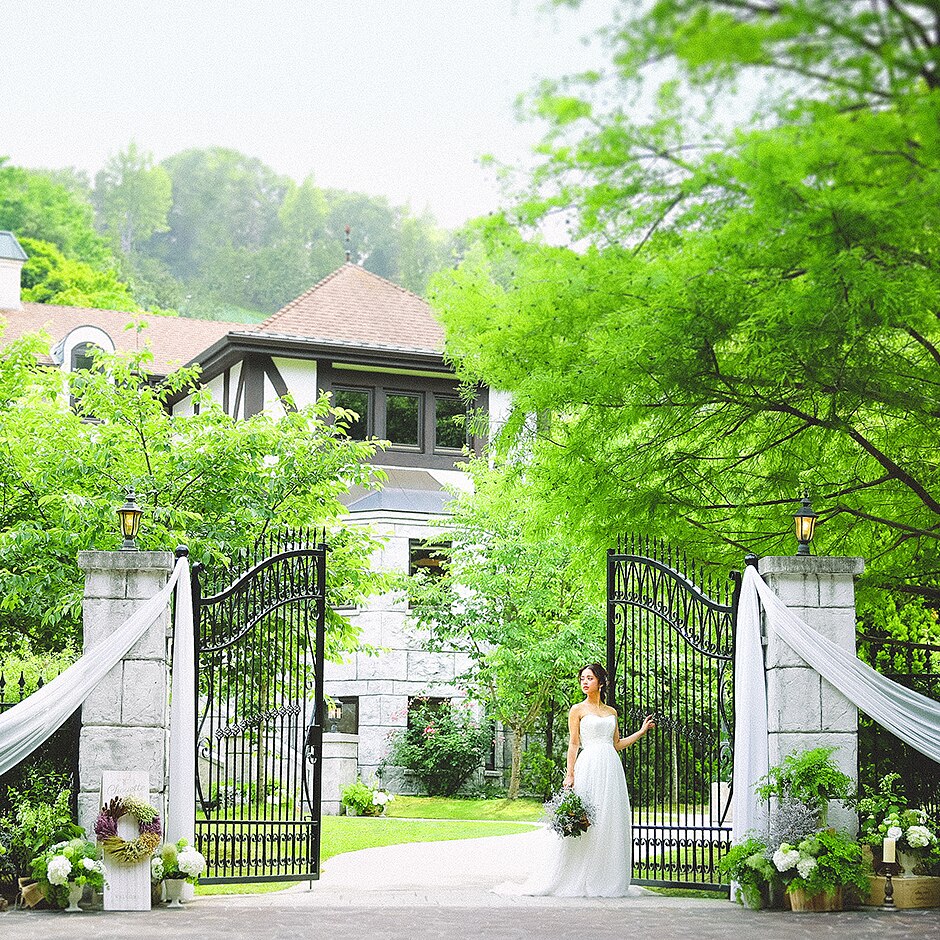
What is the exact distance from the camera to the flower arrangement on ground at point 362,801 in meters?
20.5

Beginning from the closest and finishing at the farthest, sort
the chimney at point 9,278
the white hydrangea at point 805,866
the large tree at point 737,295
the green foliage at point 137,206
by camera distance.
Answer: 1. the large tree at point 737,295
2. the white hydrangea at point 805,866
3. the chimney at point 9,278
4. the green foliage at point 137,206

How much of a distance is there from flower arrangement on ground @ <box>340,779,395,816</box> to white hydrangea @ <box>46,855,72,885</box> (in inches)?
443

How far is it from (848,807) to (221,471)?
7.14m

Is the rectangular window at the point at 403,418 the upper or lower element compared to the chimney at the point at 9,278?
lower

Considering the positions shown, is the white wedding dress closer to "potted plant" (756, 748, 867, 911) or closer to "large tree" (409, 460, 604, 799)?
"potted plant" (756, 748, 867, 911)

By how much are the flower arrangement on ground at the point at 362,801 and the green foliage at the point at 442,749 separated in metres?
1.93

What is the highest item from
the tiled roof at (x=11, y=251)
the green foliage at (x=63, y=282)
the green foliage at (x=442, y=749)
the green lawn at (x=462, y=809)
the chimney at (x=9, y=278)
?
the green foliage at (x=63, y=282)

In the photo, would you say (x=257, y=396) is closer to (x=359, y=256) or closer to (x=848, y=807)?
(x=848, y=807)

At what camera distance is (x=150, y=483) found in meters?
13.7

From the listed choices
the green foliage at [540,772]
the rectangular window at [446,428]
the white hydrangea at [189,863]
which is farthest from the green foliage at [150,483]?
the rectangular window at [446,428]

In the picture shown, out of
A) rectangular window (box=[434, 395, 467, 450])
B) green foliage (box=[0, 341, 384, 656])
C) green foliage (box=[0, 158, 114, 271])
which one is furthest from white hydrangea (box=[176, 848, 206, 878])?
green foliage (box=[0, 158, 114, 271])

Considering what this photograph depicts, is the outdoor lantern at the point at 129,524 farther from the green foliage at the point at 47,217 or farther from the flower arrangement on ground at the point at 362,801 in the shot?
the green foliage at the point at 47,217

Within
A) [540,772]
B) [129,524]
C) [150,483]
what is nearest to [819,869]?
[129,524]

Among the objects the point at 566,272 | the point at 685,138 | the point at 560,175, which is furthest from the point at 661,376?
the point at 685,138
